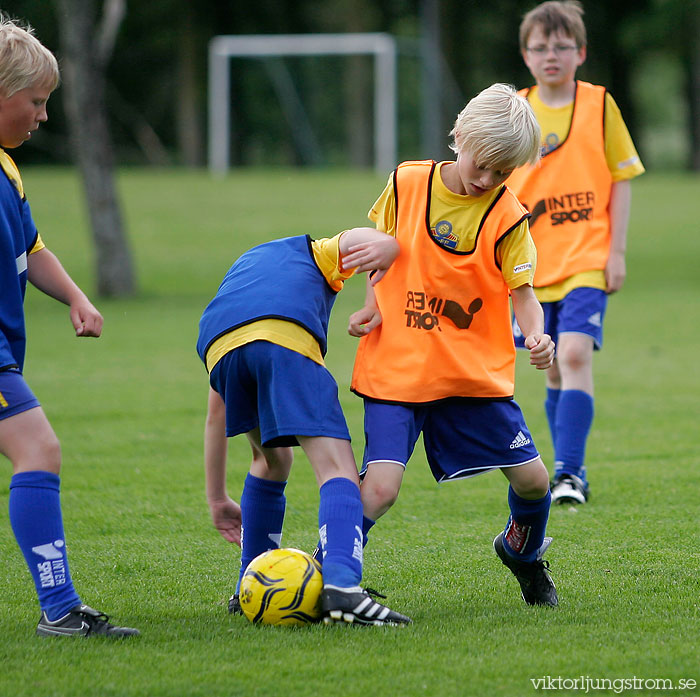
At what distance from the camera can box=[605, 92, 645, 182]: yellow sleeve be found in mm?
5988

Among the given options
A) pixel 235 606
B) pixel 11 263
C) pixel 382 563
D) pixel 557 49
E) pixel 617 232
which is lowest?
pixel 382 563

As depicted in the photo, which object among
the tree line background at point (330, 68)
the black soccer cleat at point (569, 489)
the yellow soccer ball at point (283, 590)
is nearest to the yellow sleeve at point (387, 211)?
the yellow soccer ball at point (283, 590)

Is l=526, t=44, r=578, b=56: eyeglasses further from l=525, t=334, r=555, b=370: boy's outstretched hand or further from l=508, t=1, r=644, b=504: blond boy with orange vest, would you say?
l=525, t=334, r=555, b=370: boy's outstretched hand

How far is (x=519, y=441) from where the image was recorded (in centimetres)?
383

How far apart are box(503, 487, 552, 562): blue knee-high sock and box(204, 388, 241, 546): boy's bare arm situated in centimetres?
98

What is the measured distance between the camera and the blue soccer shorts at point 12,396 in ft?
11.2

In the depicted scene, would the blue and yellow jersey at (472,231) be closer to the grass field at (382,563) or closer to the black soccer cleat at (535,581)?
the black soccer cleat at (535,581)

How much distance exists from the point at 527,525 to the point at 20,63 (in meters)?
2.24

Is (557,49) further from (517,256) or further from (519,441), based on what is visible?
(519,441)

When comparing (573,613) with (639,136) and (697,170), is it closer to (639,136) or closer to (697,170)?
(697,170)

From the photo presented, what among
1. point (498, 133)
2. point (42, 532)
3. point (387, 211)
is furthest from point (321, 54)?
point (42, 532)

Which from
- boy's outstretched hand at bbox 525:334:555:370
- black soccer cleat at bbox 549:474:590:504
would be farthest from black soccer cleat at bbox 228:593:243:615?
black soccer cleat at bbox 549:474:590:504

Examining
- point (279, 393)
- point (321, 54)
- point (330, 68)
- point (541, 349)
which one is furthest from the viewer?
point (330, 68)

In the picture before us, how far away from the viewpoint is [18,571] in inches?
173
